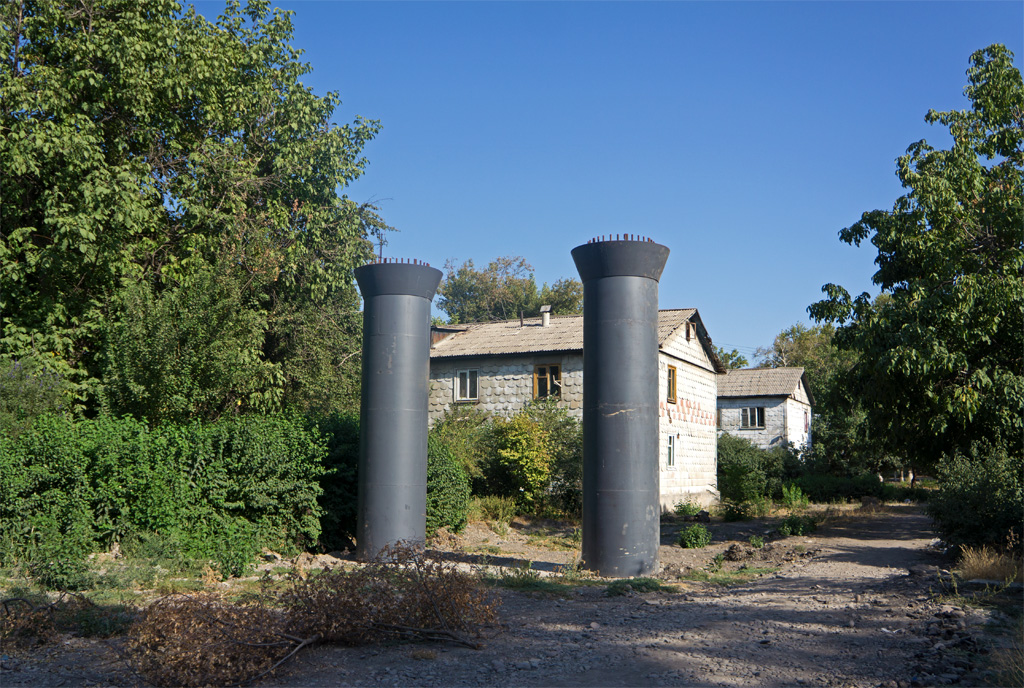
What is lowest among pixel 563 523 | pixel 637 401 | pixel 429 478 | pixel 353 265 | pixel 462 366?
pixel 563 523

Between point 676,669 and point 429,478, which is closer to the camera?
point 676,669

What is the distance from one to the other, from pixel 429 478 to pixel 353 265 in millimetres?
6327

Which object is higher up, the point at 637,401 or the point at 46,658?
the point at 637,401

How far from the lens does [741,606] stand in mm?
9492

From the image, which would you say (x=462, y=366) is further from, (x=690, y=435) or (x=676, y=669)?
(x=676, y=669)

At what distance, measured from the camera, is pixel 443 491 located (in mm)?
16172

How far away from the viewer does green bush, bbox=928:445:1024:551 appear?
11969 mm

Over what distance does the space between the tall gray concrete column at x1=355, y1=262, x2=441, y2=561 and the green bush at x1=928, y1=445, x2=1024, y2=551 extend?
8.30 m

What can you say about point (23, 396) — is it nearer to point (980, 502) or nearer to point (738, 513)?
point (980, 502)

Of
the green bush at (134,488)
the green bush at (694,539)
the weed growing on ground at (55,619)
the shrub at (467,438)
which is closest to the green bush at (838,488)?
the shrub at (467,438)

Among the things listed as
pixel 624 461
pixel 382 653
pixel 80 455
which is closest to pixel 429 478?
pixel 624 461

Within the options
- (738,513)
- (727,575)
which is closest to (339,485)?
(727,575)

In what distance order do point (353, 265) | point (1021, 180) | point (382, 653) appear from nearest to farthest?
point (382, 653), point (1021, 180), point (353, 265)

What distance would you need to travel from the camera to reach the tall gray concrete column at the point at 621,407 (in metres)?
11.9
